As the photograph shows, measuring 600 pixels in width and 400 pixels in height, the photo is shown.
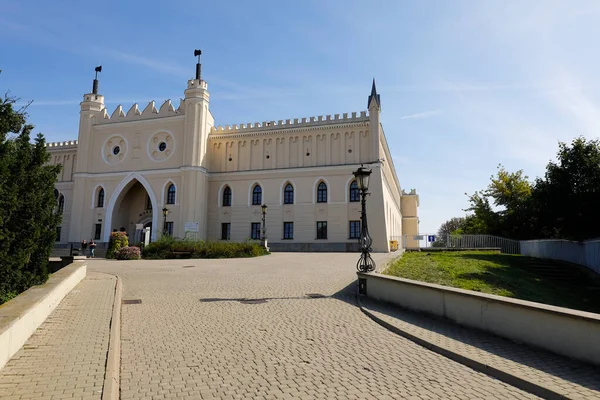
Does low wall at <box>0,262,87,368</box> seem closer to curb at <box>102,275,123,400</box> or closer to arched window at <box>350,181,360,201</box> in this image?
curb at <box>102,275,123,400</box>

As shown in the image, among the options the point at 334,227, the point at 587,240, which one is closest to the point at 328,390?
the point at 587,240

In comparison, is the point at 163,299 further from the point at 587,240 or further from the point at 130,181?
the point at 130,181

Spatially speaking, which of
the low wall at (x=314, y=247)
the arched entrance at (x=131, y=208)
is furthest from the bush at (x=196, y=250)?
the arched entrance at (x=131, y=208)

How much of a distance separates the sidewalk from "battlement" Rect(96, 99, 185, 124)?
117 feet

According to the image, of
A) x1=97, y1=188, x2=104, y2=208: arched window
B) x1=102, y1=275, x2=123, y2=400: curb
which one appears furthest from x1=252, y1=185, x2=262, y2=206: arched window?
x1=102, y1=275, x2=123, y2=400: curb

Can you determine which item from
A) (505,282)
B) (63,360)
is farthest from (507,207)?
(63,360)

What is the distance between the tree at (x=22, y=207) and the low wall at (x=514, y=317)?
300 inches

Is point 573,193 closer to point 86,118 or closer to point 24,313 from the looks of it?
point 24,313

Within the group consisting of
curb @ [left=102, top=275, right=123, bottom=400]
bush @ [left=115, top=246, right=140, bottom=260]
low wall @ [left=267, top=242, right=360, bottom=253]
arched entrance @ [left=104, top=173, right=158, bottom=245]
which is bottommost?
curb @ [left=102, top=275, right=123, bottom=400]

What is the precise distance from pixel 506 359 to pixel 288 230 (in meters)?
30.3

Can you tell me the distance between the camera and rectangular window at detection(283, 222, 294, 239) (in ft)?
A: 115

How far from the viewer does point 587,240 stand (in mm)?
19719

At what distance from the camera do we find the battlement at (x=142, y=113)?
3886 cm

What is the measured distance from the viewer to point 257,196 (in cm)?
3716
